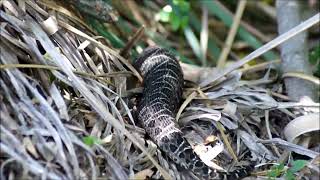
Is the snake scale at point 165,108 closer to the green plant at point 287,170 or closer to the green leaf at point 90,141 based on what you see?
the green plant at point 287,170

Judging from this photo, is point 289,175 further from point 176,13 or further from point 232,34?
point 232,34

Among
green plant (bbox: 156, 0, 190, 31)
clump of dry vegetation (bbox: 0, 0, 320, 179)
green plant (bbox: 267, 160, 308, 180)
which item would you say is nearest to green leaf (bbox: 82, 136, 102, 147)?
clump of dry vegetation (bbox: 0, 0, 320, 179)

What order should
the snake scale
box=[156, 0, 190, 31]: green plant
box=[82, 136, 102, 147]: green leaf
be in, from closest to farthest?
box=[82, 136, 102, 147]: green leaf < the snake scale < box=[156, 0, 190, 31]: green plant

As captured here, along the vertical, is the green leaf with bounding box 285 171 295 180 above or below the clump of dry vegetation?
below

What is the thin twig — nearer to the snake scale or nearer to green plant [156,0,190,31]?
green plant [156,0,190,31]

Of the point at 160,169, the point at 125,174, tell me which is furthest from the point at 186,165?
the point at 125,174

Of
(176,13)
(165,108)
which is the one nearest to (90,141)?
(165,108)
